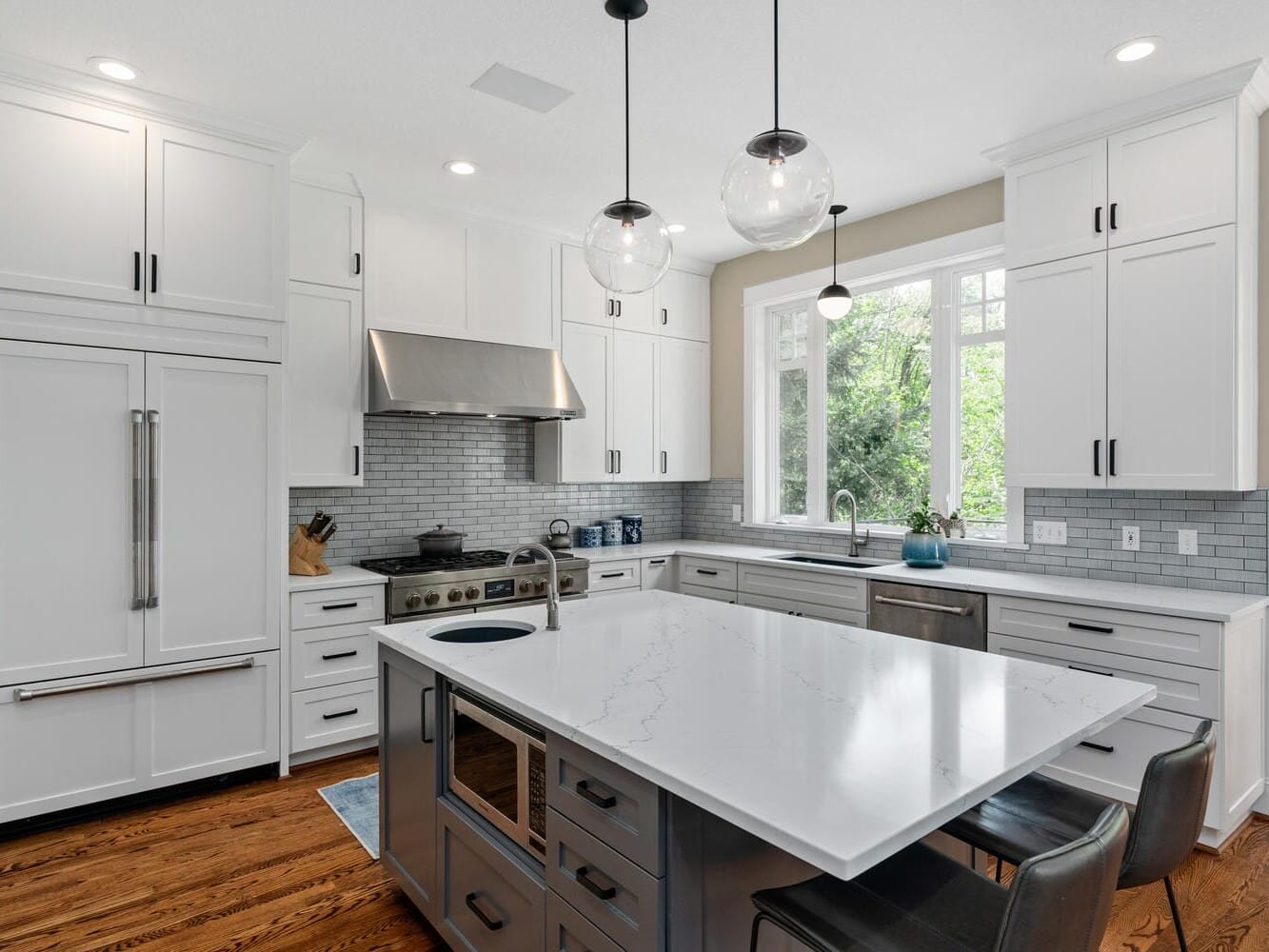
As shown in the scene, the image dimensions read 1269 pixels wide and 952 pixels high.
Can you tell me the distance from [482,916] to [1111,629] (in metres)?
2.52

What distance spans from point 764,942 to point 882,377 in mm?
3567

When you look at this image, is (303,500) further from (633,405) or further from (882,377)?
(882,377)

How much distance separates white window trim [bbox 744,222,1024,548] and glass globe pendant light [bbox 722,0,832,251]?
2471 mm

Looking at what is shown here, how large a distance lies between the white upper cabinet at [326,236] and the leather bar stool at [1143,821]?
3.55m

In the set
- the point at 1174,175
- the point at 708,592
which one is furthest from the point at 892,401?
the point at 1174,175

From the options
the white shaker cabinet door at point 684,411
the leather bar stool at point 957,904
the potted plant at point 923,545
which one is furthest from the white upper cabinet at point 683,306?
the leather bar stool at point 957,904

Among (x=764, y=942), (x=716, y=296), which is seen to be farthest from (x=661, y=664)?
(x=716, y=296)

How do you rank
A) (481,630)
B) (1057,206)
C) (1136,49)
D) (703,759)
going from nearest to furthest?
(703,759) → (481,630) → (1136,49) → (1057,206)

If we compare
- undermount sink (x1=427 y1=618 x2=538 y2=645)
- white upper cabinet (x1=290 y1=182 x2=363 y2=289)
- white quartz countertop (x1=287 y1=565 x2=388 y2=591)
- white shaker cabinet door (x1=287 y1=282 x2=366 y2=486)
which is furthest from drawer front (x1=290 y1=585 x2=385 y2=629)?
white upper cabinet (x1=290 y1=182 x2=363 y2=289)

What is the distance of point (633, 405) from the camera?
5023 mm

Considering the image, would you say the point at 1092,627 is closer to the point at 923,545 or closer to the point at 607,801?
the point at 923,545

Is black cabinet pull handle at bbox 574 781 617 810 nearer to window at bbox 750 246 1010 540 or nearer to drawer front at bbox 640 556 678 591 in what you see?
window at bbox 750 246 1010 540

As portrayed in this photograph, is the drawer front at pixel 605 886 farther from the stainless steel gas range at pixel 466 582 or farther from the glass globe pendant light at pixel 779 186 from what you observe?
the stainless steel gas range at pixel 466 582

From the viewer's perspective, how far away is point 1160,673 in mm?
2777
